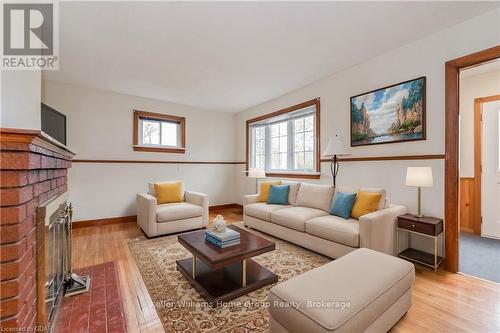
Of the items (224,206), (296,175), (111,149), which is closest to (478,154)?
(296,175)

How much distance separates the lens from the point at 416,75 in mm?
2633

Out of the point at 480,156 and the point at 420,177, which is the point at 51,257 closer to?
the point at 420,177

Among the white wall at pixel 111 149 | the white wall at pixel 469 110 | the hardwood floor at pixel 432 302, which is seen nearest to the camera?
the hardwood floor at pixel 432 302

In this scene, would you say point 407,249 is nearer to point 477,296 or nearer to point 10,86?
point 477,296

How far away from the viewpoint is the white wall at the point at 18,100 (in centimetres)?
124

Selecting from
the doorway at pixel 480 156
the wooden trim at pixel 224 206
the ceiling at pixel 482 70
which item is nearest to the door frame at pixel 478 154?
the doorway at pixel 480 156

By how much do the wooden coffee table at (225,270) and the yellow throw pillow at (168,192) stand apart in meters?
1.78

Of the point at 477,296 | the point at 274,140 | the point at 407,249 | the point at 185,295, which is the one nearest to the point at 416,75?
the point at 407,249

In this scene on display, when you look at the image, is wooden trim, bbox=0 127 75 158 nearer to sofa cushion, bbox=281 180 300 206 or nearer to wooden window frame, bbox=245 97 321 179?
sofa cushion, bbox=281 180 300 206

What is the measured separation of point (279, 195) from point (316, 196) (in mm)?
650

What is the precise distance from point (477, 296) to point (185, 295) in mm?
2425

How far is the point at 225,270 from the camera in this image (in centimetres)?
221

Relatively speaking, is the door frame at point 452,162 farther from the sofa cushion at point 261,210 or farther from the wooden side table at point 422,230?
the sofa cushion at point 261,210

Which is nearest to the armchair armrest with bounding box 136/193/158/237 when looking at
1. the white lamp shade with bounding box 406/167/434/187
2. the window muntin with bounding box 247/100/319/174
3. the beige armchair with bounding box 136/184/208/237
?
the beige armchair with bounding box 136/184/208/237
